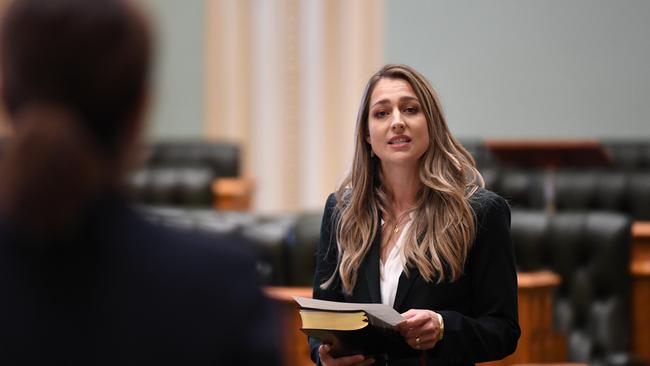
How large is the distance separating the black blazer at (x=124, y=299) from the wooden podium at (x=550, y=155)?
3.76 m

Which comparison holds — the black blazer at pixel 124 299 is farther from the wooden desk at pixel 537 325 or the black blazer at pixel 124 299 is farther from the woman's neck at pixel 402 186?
the wooden desk at pixel 537 325

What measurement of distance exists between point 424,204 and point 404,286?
188 mm

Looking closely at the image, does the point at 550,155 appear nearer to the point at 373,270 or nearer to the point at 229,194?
the point at 229,194

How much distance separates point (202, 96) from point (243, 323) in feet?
21.6

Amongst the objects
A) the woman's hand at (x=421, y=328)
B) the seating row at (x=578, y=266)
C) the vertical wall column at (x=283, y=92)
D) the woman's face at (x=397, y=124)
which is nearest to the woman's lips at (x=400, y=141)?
the woman's face at (x=397, y=124)

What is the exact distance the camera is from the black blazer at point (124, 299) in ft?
2.39

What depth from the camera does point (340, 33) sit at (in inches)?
278

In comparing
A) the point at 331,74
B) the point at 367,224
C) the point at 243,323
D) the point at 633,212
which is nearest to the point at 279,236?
the point at 367,224

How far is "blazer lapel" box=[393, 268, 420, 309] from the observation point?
1814 millimetres

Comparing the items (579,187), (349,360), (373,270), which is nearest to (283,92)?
(579,187)

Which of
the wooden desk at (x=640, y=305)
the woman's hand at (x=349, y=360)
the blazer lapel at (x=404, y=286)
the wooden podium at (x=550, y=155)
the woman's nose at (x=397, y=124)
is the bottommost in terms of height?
the wooden desk at (x=640, y=305)

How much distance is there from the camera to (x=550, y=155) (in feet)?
15.0

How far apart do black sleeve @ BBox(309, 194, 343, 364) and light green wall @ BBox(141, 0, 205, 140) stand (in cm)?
533

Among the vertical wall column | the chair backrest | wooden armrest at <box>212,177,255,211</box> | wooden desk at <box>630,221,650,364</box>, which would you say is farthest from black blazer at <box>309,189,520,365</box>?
the vertical wall column
